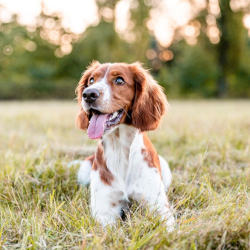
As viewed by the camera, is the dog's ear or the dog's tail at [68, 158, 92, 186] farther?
the dog's tail at [68, 158, 92, 186]

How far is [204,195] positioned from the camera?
2.62 metres

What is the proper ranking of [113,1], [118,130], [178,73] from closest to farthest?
[118,130]
[113,1]
[178,73]

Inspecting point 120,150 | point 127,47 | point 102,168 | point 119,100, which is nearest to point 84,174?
point 102,168

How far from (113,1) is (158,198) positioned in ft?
82.7

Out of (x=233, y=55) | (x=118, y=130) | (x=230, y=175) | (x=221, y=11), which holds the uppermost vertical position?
(x=221, y=11)

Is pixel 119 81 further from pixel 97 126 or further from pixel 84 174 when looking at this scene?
pixel 84 174

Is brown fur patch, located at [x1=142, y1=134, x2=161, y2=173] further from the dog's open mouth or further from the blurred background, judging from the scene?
the blurred background

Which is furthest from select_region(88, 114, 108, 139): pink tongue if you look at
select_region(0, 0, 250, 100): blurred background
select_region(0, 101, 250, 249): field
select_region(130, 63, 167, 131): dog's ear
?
select_region(0, 0, 250, 100): blurred background

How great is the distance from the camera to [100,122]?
2561 mm

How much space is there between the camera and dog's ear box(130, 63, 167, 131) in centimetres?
274

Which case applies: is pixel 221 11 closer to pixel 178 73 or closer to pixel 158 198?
pixel 178 73

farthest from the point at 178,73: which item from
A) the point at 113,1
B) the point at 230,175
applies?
the point at 230,175

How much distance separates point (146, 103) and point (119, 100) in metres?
0.29

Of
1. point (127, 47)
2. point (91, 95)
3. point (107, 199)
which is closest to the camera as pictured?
point (91, 95)
